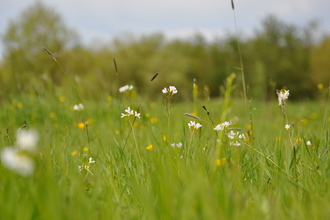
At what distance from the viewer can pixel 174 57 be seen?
31.3 metres

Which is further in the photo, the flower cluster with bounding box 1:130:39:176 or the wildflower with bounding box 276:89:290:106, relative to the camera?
the wildflower with bounding box 276:89:290:106

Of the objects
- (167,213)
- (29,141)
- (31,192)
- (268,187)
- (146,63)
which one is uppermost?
(146,63)

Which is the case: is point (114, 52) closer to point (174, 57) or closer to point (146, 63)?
point (146, 63)

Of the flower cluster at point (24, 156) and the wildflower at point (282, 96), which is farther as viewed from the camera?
the wildflower at point (282, 96)

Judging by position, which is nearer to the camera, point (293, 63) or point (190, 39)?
point (293, 63)

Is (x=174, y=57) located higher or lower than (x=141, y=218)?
higher

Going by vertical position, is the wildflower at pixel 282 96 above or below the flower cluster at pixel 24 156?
below

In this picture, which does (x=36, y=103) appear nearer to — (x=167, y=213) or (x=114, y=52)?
(x=167, y=213)

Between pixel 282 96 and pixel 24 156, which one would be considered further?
pixel 282 96

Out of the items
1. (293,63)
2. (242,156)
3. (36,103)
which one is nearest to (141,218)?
(242,156)

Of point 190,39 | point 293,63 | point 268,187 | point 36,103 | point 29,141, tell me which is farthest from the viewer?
point 190,39

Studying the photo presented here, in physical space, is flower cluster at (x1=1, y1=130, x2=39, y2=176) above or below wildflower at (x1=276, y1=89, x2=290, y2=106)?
above

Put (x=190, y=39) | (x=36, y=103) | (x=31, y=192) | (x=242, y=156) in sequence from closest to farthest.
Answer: (x=31, y=192) < (x=242, y=156) < (x=36, y=103) < (x=190, y=39)

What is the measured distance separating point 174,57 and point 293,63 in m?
11.1
